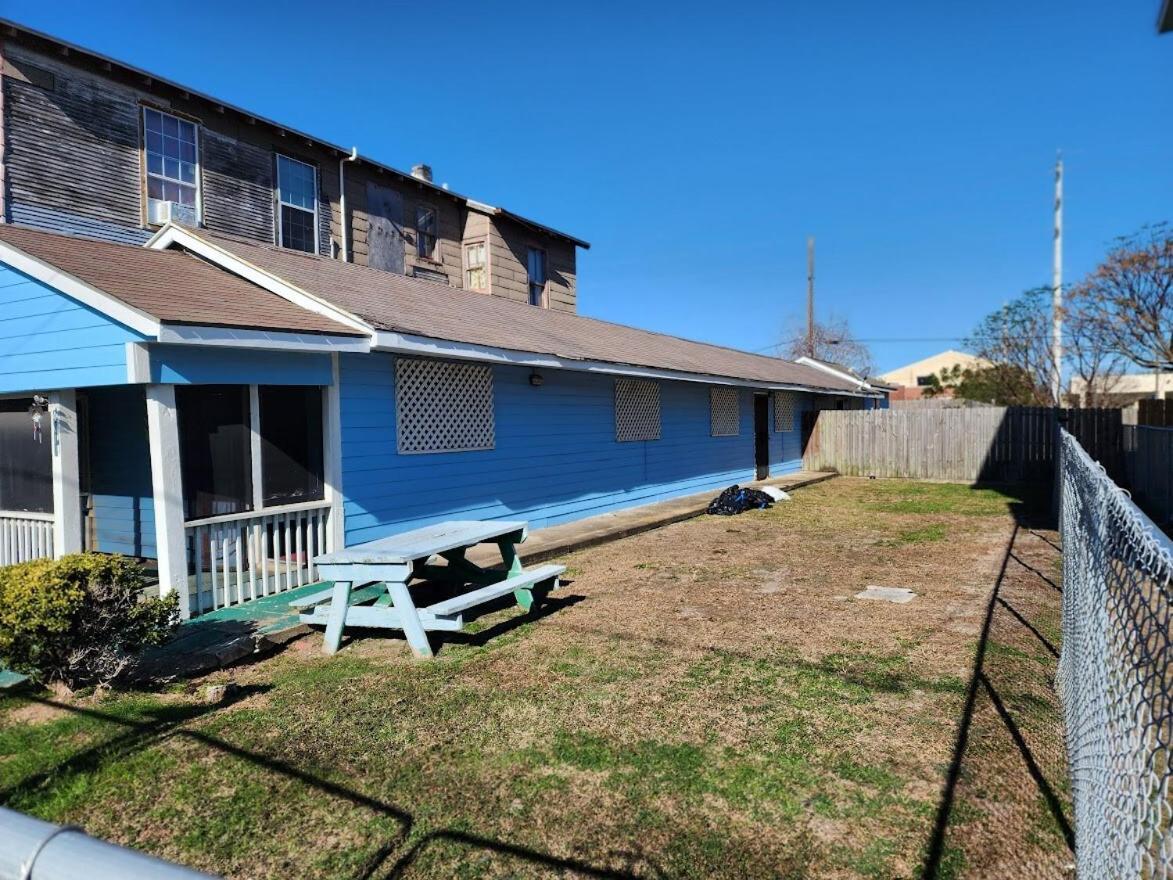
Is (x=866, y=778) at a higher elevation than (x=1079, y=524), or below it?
below

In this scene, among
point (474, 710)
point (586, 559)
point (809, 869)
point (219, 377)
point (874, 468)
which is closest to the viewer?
point (809, 869)

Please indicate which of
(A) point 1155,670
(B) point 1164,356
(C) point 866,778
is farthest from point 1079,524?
(B) point 1164,356

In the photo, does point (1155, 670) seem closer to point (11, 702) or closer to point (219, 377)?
point (11, 702)

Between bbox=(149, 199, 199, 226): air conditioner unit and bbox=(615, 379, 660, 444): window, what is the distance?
25.1 feet

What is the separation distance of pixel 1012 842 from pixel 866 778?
0.67 m

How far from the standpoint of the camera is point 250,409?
7.07 m

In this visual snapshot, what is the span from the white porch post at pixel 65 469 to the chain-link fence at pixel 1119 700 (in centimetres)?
767

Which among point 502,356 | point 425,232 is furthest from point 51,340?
point 425,232

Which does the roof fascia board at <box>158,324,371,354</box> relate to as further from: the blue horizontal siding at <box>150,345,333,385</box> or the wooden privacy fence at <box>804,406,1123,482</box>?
the wooden privacy fence at <box>804,406,1123,482</box>

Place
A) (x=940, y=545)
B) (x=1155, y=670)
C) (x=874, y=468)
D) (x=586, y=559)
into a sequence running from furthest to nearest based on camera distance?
(x=874, y=468) → (x=940, y=545) → (x=586, y=559) → (x=1155, y=670)

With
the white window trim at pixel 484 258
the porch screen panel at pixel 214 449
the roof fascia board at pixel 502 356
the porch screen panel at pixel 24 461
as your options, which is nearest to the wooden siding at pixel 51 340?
the porch screen panel at pixel 24 461

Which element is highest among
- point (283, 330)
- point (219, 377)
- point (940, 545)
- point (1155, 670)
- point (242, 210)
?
point (242, 210)

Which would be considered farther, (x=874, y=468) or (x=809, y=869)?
(x=874, y=468)

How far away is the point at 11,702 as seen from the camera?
14.8ft
